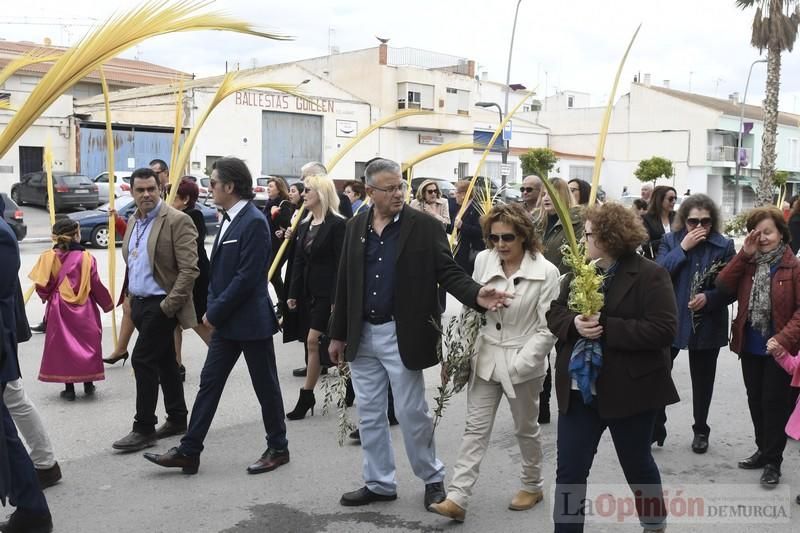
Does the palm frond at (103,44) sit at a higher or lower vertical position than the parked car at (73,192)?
higher

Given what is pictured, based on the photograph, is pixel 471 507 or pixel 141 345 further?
pixel 141 345

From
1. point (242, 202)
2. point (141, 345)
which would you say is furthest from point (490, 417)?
point (141, 345)

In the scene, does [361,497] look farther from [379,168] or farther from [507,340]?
[379,168]

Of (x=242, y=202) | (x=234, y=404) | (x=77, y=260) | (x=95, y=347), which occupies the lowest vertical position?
(x=234, y=404)

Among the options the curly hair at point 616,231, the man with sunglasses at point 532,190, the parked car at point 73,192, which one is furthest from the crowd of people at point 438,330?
the parked car at point 73,192

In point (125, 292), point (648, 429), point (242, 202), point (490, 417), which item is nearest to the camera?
point (648, 429)

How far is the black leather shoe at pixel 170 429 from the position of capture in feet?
19.1

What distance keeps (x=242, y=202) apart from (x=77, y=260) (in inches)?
96.5

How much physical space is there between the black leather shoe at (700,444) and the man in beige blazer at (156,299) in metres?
3.56

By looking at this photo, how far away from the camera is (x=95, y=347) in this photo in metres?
6.73

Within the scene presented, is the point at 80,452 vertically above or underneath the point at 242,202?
underneath

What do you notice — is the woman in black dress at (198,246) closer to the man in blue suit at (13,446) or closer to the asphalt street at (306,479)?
the asphalt street at (306,479)

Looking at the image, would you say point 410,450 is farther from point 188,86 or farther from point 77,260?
point 188,86

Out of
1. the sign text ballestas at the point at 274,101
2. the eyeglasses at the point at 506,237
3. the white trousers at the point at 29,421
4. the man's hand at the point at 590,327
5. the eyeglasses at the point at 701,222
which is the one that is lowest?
the white trousers at the point at 29,421
